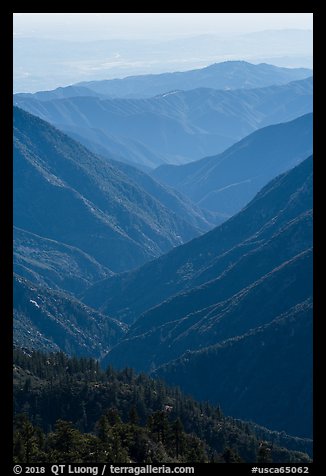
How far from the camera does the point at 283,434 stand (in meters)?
135

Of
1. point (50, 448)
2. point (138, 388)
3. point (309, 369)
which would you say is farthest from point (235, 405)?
point (50, 448)

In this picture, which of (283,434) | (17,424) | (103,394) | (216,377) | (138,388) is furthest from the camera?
(216,377)

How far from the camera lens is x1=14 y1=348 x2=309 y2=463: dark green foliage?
53719 millimetres

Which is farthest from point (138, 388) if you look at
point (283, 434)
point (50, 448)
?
point (283, 434)

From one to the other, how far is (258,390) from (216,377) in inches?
534

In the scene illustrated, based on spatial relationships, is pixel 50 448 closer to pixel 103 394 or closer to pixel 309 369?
pixel 103 394

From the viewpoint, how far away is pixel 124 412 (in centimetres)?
8475

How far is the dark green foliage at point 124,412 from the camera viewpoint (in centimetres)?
5372

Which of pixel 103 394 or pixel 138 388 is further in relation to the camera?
pixel 138 388

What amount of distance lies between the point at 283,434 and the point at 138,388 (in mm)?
52554

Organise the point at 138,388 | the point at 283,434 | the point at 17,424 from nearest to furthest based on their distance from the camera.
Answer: the point at 17,424 < the point at 138,388 < the point at 283,434
